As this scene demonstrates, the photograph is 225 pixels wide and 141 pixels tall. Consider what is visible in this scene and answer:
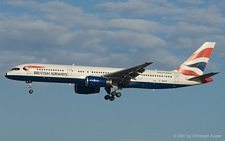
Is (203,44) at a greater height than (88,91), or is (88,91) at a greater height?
(203,44)

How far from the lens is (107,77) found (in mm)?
73625

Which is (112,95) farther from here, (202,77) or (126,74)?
(202,77)

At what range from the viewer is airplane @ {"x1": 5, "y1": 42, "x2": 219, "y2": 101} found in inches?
2854

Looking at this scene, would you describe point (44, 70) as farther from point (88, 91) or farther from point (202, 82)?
point (202, 82)

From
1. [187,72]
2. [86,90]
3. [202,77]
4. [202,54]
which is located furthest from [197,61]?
[86,90]

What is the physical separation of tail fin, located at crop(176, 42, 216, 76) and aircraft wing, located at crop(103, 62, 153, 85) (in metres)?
9.16

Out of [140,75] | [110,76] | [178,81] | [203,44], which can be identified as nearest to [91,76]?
[110,76]

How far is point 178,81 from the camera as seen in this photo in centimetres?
7706

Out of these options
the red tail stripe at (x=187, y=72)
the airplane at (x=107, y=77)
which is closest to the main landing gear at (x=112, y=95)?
the airplane at (x=107, y=77)

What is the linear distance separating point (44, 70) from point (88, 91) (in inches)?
368

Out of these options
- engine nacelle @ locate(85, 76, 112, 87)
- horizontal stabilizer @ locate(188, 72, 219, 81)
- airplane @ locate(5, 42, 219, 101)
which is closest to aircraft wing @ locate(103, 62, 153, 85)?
airplane @ locate(5, 42, 219, 101)

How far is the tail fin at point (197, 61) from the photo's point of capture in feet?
262

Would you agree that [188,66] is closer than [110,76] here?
No

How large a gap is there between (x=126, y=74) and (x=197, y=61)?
46.0ft
